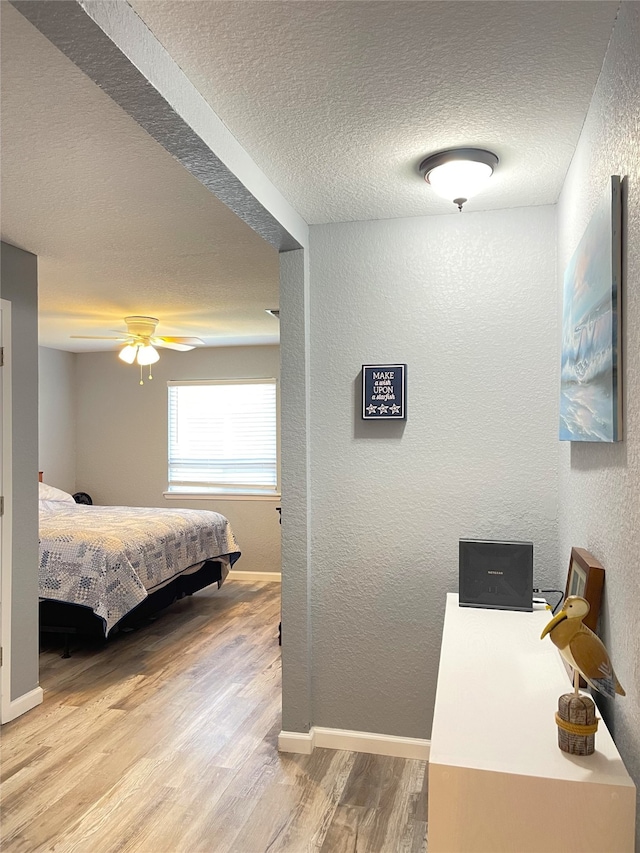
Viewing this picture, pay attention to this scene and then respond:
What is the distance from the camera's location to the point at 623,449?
58.0 inches

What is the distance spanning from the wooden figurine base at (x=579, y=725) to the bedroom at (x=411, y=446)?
127cm

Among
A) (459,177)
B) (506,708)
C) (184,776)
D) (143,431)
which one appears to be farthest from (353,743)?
(143,431)

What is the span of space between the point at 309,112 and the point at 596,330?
105cm

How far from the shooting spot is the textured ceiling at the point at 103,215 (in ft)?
6.25

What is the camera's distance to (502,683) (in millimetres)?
1787

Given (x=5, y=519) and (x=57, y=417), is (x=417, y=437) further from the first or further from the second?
(x=57, y=417)

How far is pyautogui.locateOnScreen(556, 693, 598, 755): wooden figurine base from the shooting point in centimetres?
142

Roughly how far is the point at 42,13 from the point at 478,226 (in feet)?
6.66

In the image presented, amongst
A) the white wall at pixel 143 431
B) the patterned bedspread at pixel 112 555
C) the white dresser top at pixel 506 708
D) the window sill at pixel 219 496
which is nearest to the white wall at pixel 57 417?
the white wall at pixel 143 431

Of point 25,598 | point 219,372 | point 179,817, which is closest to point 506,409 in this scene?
point 179,817

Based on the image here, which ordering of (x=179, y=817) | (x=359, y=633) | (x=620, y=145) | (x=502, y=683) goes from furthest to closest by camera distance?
(x=359, y=633)
(x=179, y=817)
(x=502, y=683)
(x=620, y=145)

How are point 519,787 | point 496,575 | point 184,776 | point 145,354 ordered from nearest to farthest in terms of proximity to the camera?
point 519,787
point 496,575
point 184,776
point 145,354

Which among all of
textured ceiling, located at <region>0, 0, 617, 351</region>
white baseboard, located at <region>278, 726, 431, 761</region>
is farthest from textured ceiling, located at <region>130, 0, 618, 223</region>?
white baseboard, located at <region>278, 726, 431, 761</region>

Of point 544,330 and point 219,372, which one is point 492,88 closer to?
point 544,330
